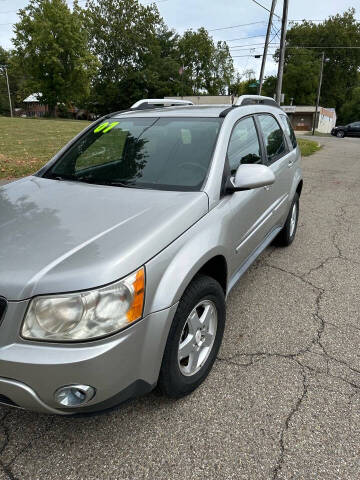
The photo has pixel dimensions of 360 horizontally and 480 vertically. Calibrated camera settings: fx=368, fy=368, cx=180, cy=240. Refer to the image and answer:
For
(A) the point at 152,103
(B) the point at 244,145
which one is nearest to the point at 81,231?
(B) the point at 244,145

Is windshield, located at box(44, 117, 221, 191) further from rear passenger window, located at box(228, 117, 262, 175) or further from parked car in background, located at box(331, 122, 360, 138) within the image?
parked car in background, located at box(331, 122, 360, 138)

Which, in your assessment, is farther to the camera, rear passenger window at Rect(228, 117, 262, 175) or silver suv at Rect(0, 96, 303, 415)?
rear passenger window at Rect(228, 117, 262, 175)

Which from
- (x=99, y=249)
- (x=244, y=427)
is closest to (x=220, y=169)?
(x=99, y=249)

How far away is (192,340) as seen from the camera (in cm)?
215

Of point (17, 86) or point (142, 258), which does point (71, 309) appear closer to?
point (142, 258)

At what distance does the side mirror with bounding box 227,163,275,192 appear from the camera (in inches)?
96.3

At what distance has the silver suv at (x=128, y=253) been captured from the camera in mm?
1560

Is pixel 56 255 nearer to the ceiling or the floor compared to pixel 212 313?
nearer to the ceiling

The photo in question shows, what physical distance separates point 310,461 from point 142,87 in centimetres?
6679

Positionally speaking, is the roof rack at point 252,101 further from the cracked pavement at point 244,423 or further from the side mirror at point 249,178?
the cracked pavement at point 244,423

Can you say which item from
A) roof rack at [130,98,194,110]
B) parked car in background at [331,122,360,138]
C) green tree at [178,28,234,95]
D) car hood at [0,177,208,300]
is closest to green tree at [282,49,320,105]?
green tree at [178,28,234,95]

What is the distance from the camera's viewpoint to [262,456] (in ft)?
6.03

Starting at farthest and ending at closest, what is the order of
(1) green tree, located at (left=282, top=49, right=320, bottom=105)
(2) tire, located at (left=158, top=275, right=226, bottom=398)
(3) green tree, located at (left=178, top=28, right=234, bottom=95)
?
1. (3) green tree, located at (left=178, top=28, right=234, bottom=95)
2. (1) green tree, located at (left=282, top=49, right=320, bottom=105)
3. (2) tire, located at (left=158, top=275, right=226, bottom=398)

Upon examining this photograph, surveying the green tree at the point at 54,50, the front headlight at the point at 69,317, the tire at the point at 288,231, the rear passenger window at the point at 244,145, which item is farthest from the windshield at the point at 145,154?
the green tree at the point at 54,50
